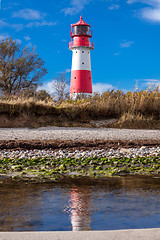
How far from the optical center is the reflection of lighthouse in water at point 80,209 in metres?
3.18

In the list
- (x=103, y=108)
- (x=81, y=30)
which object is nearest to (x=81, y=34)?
(x=81, y=30)

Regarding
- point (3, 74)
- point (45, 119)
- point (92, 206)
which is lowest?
point (92, 206)

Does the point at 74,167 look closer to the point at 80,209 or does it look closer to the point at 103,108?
the point at 80,209

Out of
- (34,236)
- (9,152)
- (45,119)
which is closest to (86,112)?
(45,119)

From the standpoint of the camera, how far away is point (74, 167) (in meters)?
7.04

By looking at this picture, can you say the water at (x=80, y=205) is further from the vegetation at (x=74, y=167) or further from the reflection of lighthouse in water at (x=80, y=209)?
the vegetation at (x=74, y=167)

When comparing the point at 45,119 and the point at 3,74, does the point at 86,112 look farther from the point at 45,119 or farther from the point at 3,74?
the point at 3,74

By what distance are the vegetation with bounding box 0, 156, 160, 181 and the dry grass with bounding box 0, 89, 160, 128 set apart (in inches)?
354

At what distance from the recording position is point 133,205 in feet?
13.1

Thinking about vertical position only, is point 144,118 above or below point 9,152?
above

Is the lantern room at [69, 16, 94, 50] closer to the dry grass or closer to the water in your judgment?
the dry grass

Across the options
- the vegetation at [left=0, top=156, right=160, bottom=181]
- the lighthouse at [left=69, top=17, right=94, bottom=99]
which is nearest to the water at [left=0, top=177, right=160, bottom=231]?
the vegetation at [left=0, top=156, right=160, bottom=181]

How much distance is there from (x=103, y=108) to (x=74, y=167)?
10723 millimetres

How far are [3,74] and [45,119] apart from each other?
14405mm
